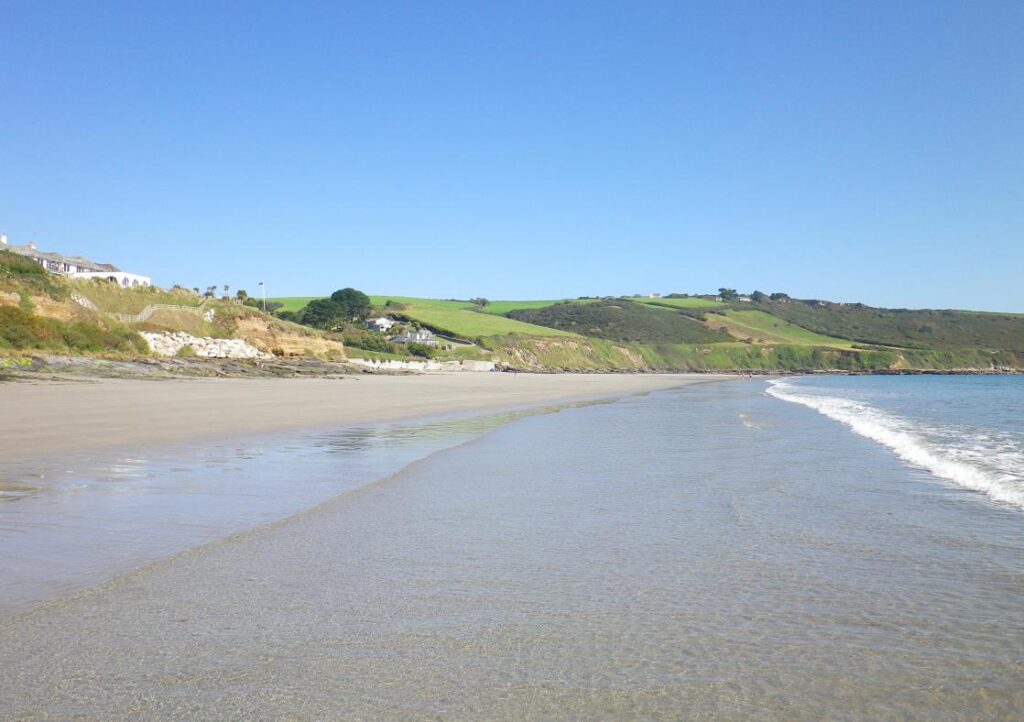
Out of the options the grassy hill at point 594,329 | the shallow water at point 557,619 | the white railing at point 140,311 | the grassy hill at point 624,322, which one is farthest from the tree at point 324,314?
the shallow water at point 557,619

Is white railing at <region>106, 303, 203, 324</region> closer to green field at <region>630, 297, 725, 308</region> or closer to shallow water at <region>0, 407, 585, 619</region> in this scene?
shallow water at <region>0, 407, 585, 619</region>

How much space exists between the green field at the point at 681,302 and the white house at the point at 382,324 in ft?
236

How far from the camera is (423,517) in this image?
25.5ft

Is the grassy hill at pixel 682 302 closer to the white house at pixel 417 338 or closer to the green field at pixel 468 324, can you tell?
the green field at pixel 468 324

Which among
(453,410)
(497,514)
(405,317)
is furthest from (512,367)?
(497,514)

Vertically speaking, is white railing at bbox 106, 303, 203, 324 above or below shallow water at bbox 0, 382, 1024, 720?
above

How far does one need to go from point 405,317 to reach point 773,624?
11074 cm

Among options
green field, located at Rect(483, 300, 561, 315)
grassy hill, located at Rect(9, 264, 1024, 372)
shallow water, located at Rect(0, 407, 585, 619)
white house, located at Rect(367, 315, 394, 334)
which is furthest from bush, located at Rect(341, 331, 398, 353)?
green field, located at Rect(483, 300, 561, 315)

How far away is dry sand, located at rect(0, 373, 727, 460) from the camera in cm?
1387

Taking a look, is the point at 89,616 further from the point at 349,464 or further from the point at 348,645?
the point at 349,464

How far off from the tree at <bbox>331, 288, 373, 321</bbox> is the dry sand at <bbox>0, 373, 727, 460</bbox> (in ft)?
249

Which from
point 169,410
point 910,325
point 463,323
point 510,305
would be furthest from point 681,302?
point 169,410

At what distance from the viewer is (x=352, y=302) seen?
110 meters

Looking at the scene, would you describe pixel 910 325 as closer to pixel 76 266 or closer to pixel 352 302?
pixel 352 302
